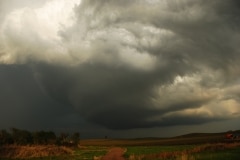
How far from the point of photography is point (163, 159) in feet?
157

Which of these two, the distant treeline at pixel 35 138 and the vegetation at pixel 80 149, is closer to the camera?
the vegetation at pixel 80 149

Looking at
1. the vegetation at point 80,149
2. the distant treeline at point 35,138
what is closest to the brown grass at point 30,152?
the vegetation at point 80,149

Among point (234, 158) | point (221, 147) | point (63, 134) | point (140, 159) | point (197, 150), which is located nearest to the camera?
point (234, 158)

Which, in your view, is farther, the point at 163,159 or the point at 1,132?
the point at 1,132

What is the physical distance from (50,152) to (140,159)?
41382mm

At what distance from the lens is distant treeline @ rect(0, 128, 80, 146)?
127 meters

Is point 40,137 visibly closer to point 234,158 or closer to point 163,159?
point 163,159

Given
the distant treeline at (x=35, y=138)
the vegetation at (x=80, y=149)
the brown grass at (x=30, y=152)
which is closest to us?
the vegetation at (x=80, y=149)

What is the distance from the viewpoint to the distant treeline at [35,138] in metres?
127

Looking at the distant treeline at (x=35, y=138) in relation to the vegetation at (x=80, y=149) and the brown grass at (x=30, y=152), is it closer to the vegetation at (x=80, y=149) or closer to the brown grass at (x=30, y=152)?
the vegetation at (x=80, y=149)

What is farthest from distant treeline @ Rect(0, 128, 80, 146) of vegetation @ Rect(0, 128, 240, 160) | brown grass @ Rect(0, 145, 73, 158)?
brown grass @ Rect(0, 145, 73, 158)

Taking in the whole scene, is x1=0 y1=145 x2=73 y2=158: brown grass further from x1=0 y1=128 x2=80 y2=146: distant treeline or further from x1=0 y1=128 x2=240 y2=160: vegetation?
x1=0 y1=128 x2=80 y2=146: distant treeline

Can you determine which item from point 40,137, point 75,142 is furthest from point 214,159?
point 75,142

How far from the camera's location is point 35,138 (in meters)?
146
